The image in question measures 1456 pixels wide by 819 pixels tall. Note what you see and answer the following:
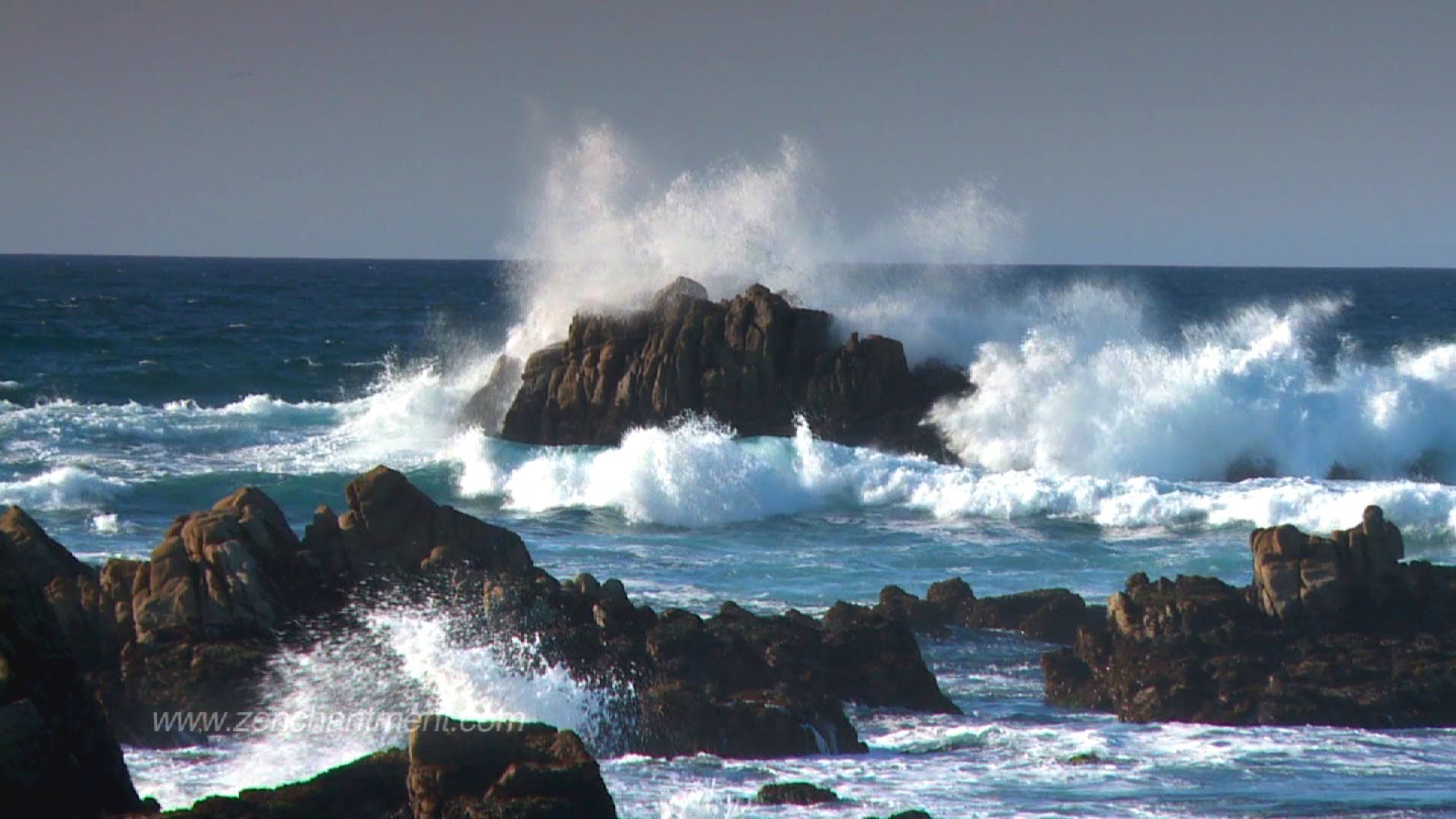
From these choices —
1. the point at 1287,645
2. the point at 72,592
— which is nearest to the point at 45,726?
the point at 72,592

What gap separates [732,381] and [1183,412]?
326 inches

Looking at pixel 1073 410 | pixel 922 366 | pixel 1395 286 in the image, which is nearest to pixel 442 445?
pixel 922 366

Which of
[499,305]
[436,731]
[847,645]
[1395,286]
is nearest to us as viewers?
[436,731]

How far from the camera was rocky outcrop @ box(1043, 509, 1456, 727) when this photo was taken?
14.5 metres

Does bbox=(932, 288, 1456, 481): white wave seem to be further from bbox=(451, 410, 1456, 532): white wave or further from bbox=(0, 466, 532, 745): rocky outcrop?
bbox=(0, 466, 532, 745): rocky outcrop

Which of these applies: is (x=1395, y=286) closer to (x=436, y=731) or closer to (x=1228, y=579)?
(x=1228, y=579)

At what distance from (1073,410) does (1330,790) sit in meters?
19.6

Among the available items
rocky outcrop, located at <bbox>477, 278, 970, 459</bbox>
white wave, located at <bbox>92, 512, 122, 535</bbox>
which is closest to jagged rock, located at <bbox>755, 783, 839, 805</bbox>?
white wave, located at <bbox>92, 512, 122, 535</bbox>

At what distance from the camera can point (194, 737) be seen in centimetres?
1280

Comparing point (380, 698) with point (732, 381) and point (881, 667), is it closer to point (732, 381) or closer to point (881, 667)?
point (881, 667)

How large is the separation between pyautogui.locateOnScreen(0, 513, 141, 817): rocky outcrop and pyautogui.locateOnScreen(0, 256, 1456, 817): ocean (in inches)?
88.3

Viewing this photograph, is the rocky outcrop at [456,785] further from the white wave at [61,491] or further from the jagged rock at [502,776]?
the white wave at [61,491]

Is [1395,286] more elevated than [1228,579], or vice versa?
[1395,286]

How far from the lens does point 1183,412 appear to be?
103 feet
